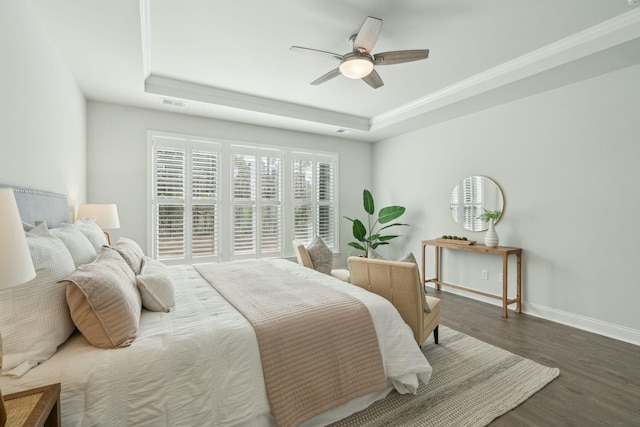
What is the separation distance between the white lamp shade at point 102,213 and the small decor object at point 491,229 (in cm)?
446

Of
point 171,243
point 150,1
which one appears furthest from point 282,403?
point 171,243

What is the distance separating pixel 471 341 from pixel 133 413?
2803 mm

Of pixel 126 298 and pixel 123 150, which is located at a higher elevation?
pixel 123 150

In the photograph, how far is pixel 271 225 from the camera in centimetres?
504

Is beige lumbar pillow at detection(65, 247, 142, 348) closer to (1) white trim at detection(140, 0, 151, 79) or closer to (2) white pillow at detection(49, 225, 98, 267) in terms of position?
(2) white pillow at detection(49, 225, 98, 267)

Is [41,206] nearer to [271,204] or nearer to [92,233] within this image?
[92,233]

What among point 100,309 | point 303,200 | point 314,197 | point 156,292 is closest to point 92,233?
point 156,292

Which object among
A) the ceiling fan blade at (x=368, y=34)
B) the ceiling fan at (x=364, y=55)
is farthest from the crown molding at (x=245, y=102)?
the ceiling fan blade at (x=368, y=34)

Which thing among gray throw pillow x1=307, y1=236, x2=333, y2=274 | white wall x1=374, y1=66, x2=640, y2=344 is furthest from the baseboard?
gray throw pillow x1=307, y1=236, x2=333, y2=274

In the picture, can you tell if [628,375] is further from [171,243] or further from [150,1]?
[171,243]

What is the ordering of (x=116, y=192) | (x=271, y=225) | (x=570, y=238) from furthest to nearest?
(x=271, y=225) < (x=116, y=192) < (x=570, y=238)

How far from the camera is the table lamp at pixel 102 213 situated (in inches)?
121

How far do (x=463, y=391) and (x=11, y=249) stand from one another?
8.45 feet

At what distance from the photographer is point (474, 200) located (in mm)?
4277
